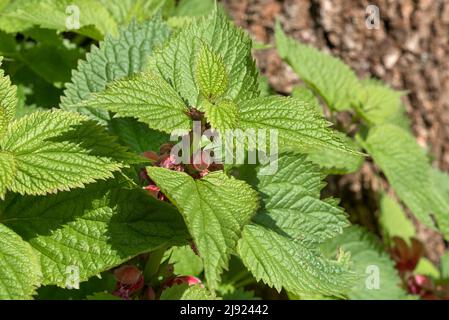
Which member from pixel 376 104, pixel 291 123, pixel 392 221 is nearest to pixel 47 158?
pixel 291 123

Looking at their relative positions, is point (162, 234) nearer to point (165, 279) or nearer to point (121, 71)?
point (165, 279)

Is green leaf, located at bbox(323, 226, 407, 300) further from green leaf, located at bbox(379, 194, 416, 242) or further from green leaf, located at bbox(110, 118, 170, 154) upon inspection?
green leaf, located at bbox(110, 118, 170, 154)

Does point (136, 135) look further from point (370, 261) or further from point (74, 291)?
point (370, 261)

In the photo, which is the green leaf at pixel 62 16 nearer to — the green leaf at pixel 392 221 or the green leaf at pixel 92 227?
the green leaf at pixel 92 227

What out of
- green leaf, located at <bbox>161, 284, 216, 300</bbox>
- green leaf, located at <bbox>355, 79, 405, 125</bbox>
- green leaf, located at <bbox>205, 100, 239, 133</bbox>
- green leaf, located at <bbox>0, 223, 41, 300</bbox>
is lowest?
green leaf, located at <bbox>161, 284, 216, 300</bbox>

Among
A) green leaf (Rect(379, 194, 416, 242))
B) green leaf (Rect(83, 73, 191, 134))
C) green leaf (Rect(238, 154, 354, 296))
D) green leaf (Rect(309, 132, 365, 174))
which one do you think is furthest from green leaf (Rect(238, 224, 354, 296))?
green leaf (Rect(379, 194, 416, 242))

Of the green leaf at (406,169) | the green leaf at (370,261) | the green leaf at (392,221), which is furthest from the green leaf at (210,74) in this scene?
the green leaf at (392,221)
